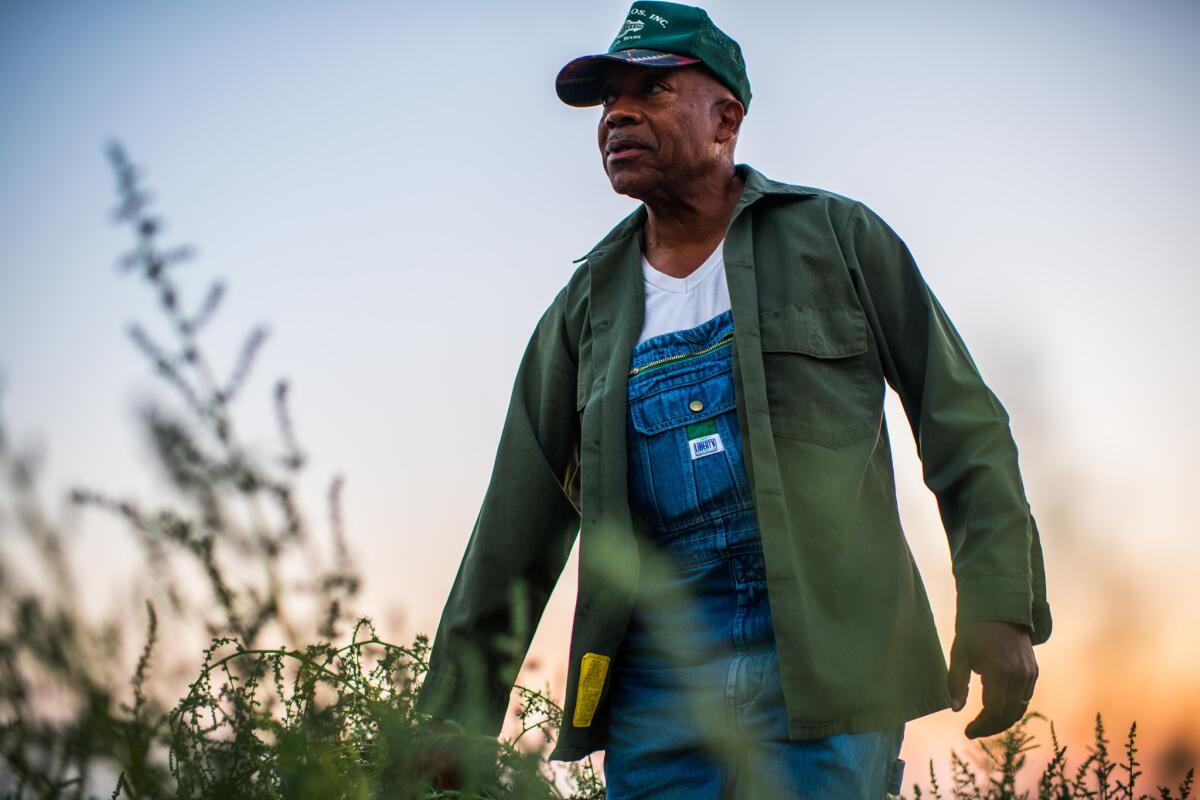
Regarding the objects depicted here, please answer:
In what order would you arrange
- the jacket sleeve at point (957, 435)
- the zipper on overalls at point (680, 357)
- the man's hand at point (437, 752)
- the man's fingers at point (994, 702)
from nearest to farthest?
the man's hand at point (437, 752) → the man's fingers at point (994, 702) → the jacket sleeve at point (957, 435) → the zipper on overalls at point (680, 357)

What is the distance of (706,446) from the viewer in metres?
2.75

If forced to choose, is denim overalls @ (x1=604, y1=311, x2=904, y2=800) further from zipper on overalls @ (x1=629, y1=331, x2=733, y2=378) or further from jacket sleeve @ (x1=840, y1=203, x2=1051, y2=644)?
jacket sleeve @ (x1=840, y1=203, x2=1051, y2=644)

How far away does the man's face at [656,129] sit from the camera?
10.1ft

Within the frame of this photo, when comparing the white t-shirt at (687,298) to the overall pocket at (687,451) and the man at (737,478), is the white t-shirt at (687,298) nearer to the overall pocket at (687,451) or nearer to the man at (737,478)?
the man at (737,478)

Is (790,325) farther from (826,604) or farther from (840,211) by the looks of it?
(826,604)

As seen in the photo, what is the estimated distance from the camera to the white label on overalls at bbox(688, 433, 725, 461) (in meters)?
2.74

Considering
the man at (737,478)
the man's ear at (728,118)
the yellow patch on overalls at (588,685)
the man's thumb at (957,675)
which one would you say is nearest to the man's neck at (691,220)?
the man at (737,478)

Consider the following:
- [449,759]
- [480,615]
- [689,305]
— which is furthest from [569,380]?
[449,759]

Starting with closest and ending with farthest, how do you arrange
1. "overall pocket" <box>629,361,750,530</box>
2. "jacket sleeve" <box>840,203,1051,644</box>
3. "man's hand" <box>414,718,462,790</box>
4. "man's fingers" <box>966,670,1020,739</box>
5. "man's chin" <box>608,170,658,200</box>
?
1. "man's hand" <box>414,718,462,790</box>
2. "man's fingers" <box>966,670,1020,739</box>
3. "jacket sleeve" <box>840,203,1051,644</box>
4. "overall pocket" <box>629,361,750,530</box>
5. "man's chin" <box>608,170,658,200</box>

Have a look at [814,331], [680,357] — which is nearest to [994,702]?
[814,331]

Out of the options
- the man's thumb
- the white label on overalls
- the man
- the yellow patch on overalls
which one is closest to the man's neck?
the man

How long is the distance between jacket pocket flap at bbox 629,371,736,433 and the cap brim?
844 millimetres

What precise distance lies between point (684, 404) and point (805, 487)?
346mm

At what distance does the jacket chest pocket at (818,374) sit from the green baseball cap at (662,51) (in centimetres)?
74
